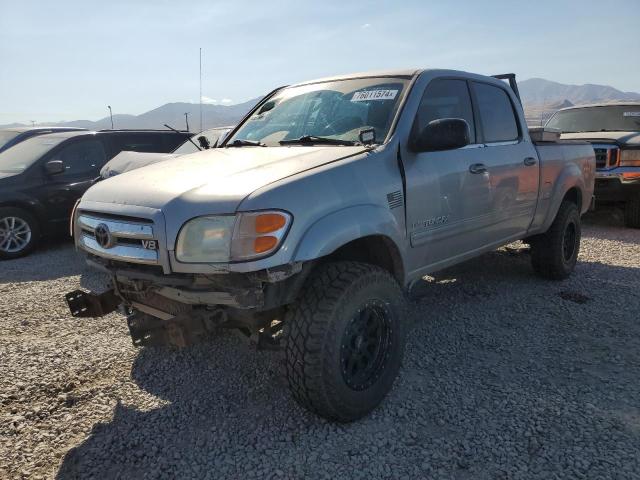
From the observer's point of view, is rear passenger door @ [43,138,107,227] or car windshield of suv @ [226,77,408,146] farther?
rear passenger door @ [43,138,107,227]

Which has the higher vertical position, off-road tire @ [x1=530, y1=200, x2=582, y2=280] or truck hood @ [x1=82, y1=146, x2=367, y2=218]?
truck hood @ [x1=82, y1=146, x2=367, y2=218]

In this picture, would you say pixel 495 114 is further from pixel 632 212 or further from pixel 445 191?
pixel 632 212

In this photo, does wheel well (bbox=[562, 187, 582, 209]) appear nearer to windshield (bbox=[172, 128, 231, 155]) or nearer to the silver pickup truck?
the silver pickup truck

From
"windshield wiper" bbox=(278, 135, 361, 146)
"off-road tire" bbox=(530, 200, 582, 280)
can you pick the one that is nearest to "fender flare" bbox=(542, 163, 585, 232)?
"off-road tire" bbox=(530, 200, 582, 280)

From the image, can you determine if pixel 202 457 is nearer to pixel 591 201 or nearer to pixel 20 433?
pixel 20 433

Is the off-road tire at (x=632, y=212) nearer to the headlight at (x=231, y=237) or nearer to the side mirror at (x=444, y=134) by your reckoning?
the side mirror at (x=444, y=134)

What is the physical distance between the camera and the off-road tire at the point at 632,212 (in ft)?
25.4

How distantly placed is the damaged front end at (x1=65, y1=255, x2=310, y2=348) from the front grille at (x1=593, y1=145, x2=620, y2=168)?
22.6 feet

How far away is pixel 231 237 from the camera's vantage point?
2.32 meters

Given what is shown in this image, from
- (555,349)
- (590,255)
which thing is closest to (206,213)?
(555,349)

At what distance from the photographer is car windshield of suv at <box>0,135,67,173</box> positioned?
7.09m

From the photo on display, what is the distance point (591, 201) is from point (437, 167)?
3.30 meters

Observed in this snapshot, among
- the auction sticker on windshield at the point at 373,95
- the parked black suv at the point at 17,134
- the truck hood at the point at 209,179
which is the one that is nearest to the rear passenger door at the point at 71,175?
the parked black suv at the point at 17,134

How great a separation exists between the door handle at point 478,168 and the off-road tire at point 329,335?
1275mm
